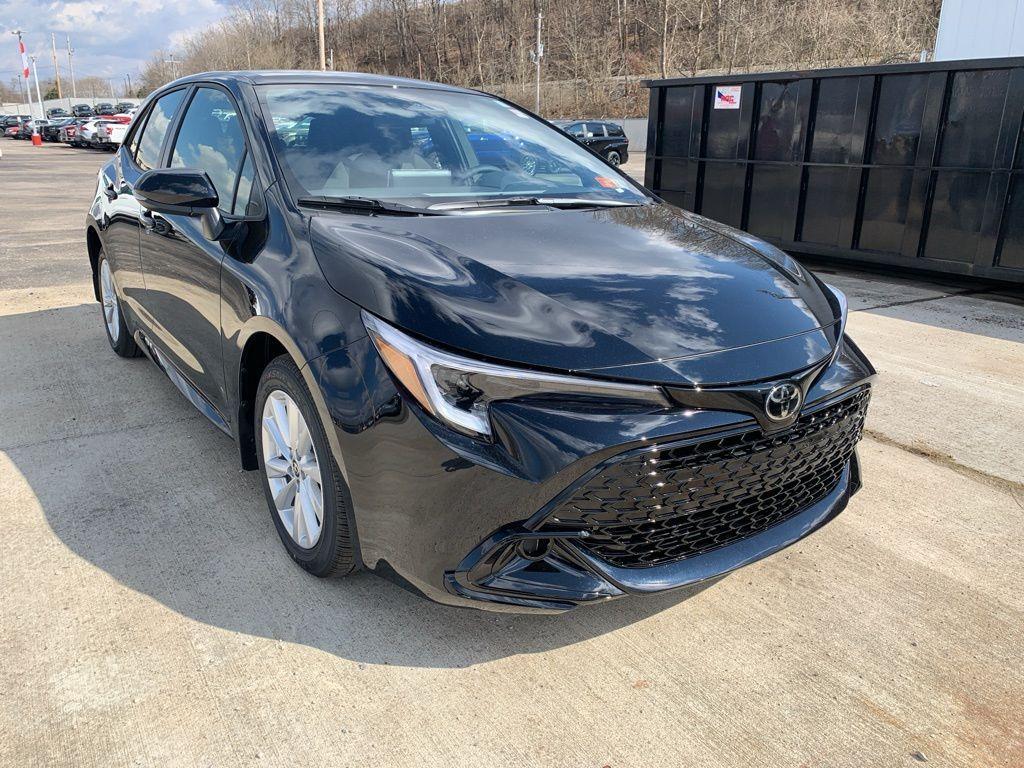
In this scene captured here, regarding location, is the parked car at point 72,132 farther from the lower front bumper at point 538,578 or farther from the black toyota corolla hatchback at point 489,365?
the lower front bumper at point 538,578

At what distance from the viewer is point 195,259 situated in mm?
3154

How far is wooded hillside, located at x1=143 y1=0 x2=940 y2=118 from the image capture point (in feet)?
164

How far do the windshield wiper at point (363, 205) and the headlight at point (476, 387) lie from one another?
86 centimetres

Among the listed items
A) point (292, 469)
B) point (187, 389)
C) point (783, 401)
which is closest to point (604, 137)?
point (187, 389)

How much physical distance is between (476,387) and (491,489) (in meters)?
0.25

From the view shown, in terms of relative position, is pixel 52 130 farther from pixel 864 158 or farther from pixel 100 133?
pixel 864 158

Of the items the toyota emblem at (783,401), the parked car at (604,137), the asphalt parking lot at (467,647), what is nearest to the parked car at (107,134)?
the parked car at (604,137)

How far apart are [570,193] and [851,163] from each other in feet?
20.6

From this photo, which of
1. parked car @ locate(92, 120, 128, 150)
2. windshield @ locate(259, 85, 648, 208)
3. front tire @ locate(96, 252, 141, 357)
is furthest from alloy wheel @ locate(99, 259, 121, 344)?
parked car @ locate(92, 120, 128, 150)

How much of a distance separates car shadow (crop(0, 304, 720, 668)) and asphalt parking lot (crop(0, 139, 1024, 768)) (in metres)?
0.01

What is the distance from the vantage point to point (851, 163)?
840 centimetres

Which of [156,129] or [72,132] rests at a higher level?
[156,129]

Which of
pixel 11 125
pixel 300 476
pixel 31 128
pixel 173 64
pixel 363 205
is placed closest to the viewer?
pixel 300 476

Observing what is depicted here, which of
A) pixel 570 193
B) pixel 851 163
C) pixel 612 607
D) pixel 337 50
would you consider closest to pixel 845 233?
pixel 851 163
